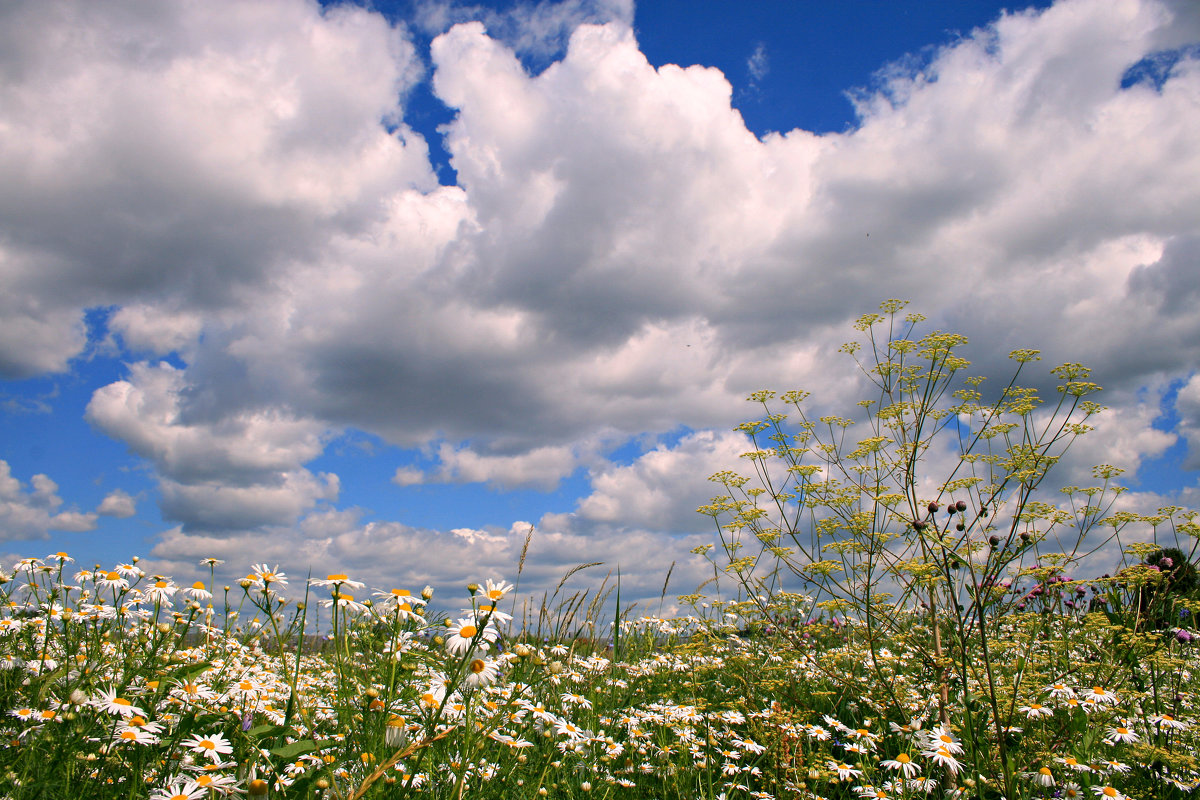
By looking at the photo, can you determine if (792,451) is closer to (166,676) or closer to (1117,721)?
(1117,721)

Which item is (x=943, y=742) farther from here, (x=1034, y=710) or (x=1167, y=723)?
(x=1167, y=723)

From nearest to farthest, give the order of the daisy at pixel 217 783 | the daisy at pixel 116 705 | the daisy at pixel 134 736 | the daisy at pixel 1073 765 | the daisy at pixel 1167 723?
the daisy at pixel 217 783, the daisy at pixel 134 736, the daisy at pixel 116 705, the daisy at pixel 1073 765, the daisy at pixel 1167 723

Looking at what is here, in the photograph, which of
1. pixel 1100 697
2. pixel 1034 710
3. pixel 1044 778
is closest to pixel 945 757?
pixel 1044 778

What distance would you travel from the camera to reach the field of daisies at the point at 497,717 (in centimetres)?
229

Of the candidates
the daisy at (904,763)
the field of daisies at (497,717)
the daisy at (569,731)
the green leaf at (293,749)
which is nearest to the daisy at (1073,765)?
the field of daisies at (497,717)

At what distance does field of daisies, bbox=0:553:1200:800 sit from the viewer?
2285 millimetres

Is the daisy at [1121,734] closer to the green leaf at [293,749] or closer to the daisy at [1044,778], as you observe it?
the daisy at [1044,778]

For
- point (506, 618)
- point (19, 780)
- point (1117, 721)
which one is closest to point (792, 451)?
point (1117, 721)

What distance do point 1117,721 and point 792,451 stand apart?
8.84 feet

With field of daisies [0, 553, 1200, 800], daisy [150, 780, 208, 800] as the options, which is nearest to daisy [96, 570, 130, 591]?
field of daisies [0, 553, 1200, 800]

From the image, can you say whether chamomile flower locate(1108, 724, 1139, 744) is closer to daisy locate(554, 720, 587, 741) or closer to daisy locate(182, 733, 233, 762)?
daisy locate(554, 720, 587, 741)

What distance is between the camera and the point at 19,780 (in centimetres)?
234

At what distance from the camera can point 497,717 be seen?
192 cm

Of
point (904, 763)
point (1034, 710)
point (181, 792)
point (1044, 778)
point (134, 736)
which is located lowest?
point (1044, 778)
